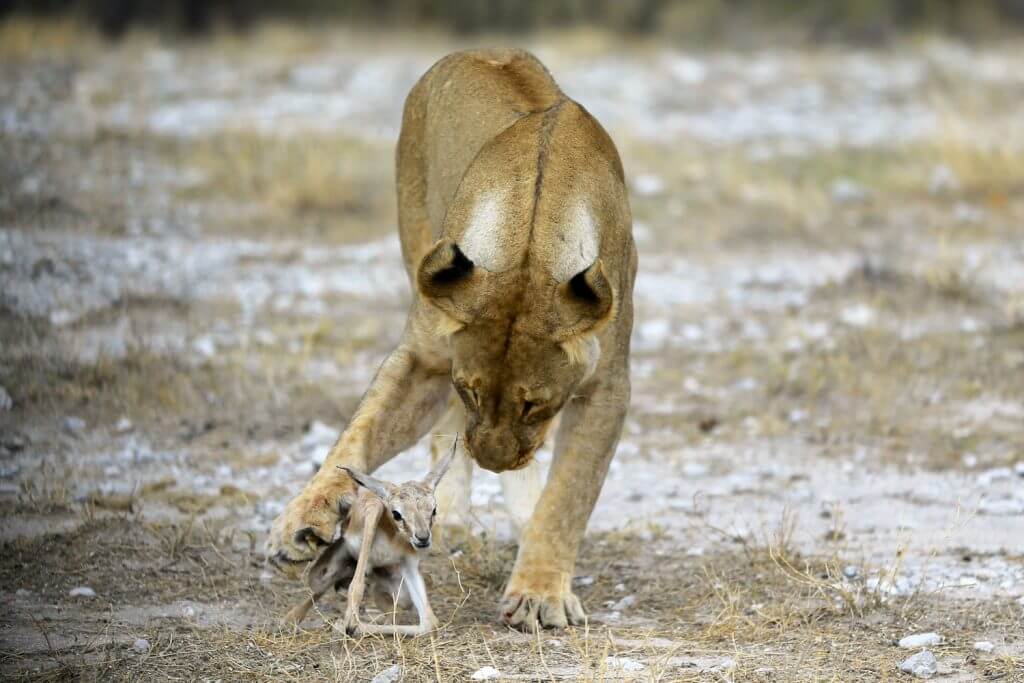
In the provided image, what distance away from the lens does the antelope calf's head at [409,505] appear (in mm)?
4086

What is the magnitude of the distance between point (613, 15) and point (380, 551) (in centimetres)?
1646

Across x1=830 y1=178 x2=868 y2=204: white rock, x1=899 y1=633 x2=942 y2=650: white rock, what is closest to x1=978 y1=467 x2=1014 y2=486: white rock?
x1=899 y1=633 x2=942 y2=650: white rock

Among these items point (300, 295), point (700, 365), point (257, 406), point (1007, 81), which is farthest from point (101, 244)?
point (1007, 81)

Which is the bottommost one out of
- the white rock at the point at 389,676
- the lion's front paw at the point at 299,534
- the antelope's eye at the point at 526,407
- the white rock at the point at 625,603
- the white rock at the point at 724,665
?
the white rock at the point at 625,603

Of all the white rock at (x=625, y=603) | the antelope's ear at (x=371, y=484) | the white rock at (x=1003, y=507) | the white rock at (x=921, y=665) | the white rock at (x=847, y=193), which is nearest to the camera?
the white rock at (x=921, y=665)

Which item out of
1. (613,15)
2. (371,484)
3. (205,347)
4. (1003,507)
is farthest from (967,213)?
(613,15)

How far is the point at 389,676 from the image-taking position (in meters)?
3.96

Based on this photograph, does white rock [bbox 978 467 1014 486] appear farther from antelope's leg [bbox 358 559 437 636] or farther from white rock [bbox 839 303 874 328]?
antelope's leg [bbox 358 559 437 636]

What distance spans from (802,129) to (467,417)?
9735mm

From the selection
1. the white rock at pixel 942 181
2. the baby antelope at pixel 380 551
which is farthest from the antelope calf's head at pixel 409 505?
the white rock at pixel 942 181

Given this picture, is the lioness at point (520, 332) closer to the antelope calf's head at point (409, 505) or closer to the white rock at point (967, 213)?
the antelope calf's head at point (409, 505)

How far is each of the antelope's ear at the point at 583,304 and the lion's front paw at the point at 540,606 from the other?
84 cm

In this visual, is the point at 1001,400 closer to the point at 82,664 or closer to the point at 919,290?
the point at 919,290

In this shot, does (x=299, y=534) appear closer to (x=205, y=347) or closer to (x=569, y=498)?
(x=569, y=498)
